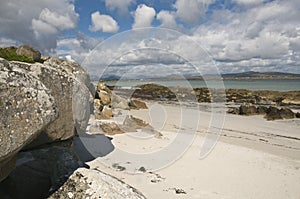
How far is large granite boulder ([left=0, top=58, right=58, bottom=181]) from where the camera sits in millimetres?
3471

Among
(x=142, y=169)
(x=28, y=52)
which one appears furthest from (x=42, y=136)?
(x=28, y=52)

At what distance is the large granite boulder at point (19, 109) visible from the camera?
3.47 m

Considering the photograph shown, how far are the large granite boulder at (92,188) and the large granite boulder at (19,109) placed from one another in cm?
124

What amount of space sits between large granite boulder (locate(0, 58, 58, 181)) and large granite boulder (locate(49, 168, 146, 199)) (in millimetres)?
1239

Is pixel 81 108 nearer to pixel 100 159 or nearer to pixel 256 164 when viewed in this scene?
pixel 100 159

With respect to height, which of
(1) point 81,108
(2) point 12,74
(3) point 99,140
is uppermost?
(2) point 12,74

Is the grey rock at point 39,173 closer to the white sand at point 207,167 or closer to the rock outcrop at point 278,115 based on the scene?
the white sand at point 207,167

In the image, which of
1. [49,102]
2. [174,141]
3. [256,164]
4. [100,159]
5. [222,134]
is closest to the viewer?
[49,102]

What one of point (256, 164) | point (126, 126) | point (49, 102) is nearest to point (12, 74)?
point (49, 102)

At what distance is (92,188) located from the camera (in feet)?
14.8

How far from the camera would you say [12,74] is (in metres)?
3.71

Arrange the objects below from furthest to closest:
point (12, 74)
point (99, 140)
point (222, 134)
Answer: point (222, 134)
point (99, 140)
point (12, 74)

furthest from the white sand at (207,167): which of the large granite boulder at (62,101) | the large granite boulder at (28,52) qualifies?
the large granite boulder at (28,52)

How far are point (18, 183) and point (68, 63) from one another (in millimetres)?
9101
